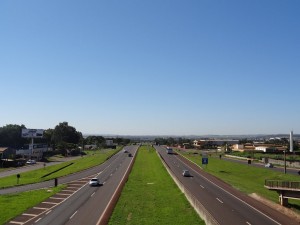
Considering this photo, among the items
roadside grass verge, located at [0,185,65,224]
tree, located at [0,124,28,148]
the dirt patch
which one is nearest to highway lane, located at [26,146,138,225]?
roadside grass verge, located at [0,185,65,224]

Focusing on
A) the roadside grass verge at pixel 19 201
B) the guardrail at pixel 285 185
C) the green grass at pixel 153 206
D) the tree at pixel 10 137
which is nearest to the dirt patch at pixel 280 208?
the guardrail at pixel 285 185

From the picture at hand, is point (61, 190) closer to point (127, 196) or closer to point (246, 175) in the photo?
point (127, 196)

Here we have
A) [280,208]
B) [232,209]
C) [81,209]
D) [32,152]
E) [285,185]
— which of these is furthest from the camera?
[32,152]

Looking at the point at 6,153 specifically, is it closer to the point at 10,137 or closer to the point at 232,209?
the point at 10,137

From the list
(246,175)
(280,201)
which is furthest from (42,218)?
(246,175)

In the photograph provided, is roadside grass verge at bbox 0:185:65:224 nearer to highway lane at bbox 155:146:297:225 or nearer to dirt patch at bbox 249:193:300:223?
highway lane at bbox 155:146:297:225

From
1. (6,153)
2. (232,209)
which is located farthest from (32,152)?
(232,209)

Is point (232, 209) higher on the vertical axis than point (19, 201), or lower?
higher

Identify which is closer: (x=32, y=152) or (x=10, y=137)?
(x=32, y=152)
